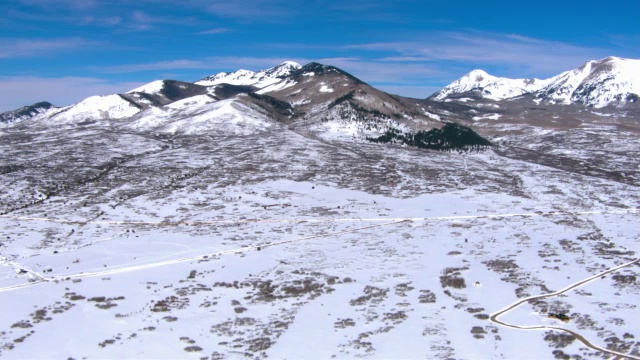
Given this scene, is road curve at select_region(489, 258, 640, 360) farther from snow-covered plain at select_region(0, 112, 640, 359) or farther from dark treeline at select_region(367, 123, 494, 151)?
dark treeline at select_region(367, 123, 494, 151)

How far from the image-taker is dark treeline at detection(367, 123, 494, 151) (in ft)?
581

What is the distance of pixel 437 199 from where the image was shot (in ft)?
275

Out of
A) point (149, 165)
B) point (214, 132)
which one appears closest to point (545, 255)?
point (149, 165)

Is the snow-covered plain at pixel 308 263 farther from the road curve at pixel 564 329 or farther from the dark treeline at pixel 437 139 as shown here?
the dark treeline at pixel 437 139

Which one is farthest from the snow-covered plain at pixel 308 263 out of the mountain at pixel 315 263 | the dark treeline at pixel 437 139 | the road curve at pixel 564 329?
the dark treeline at pixel 437 139

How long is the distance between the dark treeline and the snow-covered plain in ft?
225

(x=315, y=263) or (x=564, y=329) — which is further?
(x=315, y=263)

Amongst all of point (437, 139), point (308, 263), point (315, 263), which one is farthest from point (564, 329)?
point (437, 139)

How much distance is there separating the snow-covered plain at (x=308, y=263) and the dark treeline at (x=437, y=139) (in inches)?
2701

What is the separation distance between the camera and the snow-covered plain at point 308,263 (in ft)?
101

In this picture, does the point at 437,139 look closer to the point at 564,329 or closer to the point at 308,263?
the point at 308,263

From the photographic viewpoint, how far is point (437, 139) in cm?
18725

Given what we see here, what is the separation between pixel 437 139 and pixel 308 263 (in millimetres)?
149056

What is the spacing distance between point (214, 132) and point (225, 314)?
161m
